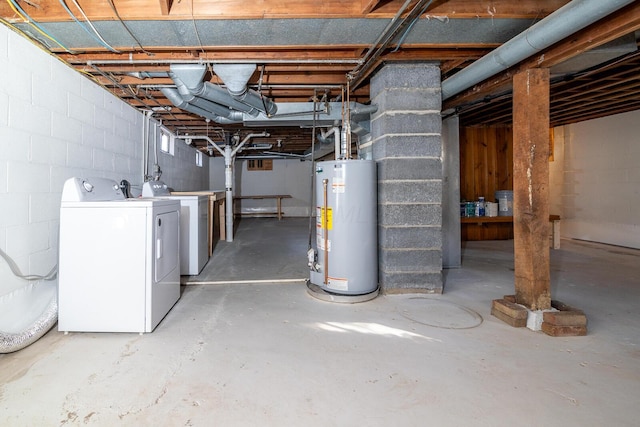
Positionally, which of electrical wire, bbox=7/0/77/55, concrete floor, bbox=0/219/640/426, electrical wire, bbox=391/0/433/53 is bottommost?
concrete floor, bbox=0/219/640/426

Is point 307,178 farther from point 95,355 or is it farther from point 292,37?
point 95,355

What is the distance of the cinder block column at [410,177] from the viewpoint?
2.53 m

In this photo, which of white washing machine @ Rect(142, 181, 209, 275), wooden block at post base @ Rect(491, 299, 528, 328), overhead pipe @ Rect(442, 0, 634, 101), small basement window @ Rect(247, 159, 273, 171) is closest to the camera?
overhead pipe @ Rect(442, 0, 634, 101)

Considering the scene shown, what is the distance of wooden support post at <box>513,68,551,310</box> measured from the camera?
6.36ft

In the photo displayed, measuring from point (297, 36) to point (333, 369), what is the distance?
2.13 m

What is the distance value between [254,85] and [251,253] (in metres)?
2.31

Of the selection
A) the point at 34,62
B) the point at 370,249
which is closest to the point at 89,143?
the point at 34,62

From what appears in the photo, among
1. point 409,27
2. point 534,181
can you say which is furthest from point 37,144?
point 534,181

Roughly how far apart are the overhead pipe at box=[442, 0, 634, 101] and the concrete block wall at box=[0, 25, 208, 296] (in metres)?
3.09

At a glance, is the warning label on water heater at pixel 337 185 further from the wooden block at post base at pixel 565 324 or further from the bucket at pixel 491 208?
the bucket at pixel 491 208

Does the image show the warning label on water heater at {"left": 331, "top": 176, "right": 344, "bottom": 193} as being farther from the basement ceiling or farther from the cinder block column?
the basement ceiling

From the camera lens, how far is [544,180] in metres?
1.95

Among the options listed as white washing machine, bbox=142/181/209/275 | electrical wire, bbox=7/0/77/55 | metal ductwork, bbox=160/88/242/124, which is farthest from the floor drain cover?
electrical wire, bbox=7/0/77/55

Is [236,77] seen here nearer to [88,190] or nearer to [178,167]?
[88,190]
